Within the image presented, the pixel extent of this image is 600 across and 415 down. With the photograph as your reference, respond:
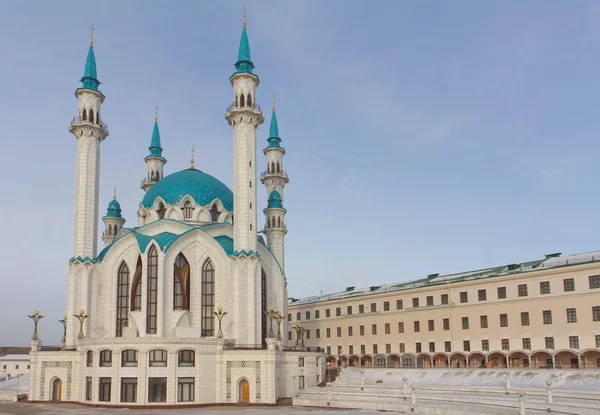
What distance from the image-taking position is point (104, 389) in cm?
4284

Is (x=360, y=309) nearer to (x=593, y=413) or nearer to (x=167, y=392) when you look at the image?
(x=167, y=392)

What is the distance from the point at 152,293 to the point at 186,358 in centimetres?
704

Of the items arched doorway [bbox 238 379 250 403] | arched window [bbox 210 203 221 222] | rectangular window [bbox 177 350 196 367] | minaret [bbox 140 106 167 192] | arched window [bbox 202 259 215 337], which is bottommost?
arched doorway [bbox 238 379 250 403]

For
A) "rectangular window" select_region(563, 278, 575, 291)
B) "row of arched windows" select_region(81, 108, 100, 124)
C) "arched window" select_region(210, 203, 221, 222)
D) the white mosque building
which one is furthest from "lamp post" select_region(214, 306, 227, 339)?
"rectangular window" select_region(563, 278, 575, 291)

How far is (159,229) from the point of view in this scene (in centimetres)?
5238

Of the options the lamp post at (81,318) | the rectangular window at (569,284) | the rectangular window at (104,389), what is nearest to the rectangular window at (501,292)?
the rectangular window at (569,284)

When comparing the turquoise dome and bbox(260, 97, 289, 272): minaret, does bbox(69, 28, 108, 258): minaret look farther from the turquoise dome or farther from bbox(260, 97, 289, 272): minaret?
bbox(260, 97, 289, 272): minaret

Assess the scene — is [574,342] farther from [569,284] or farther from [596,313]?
[569,284]

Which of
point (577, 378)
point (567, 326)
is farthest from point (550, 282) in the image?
point (577, 378)

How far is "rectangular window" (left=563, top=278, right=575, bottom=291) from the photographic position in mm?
48325

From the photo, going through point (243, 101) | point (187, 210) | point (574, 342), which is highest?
point (243, 101)

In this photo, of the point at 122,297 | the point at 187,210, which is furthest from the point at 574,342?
the point at 122,297

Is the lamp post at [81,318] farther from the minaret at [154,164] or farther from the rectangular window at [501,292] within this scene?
the rectangular window at [501,292]

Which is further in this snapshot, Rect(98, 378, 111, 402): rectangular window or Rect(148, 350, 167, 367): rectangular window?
Rect(98, 378, 111, 402): rectangular window
